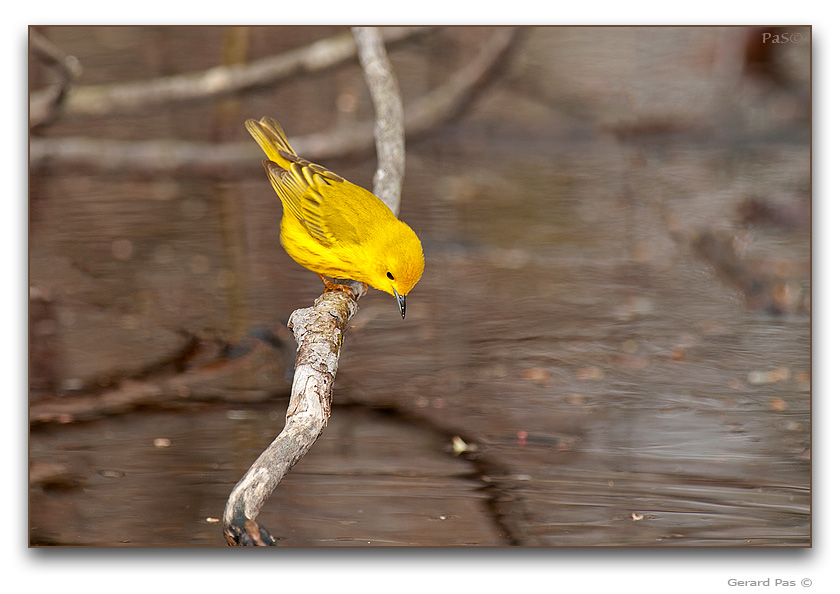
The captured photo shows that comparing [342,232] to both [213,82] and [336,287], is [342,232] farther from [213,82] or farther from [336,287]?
[213,82]

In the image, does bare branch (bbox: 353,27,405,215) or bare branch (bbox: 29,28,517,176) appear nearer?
bare branch (bbox: 353,27,405,215)

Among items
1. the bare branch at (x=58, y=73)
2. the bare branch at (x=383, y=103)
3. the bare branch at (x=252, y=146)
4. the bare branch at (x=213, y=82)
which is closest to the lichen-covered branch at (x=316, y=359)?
the bare branch at (x=383, y=103)

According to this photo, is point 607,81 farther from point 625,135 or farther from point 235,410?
point 235,410

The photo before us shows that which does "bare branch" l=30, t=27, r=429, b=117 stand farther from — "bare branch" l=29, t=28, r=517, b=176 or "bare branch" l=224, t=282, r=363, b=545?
"bare branch" l=224, t=282, r=363, b=545

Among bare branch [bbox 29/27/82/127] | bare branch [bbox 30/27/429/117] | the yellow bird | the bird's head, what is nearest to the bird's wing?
the yellow bird

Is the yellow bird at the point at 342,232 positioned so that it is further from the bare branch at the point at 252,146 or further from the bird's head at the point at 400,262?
the bare branch at the point at 252,146

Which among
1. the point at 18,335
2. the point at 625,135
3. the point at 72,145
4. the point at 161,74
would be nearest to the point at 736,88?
the point at 625,135

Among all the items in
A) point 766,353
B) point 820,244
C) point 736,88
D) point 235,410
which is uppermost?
point 736,88
